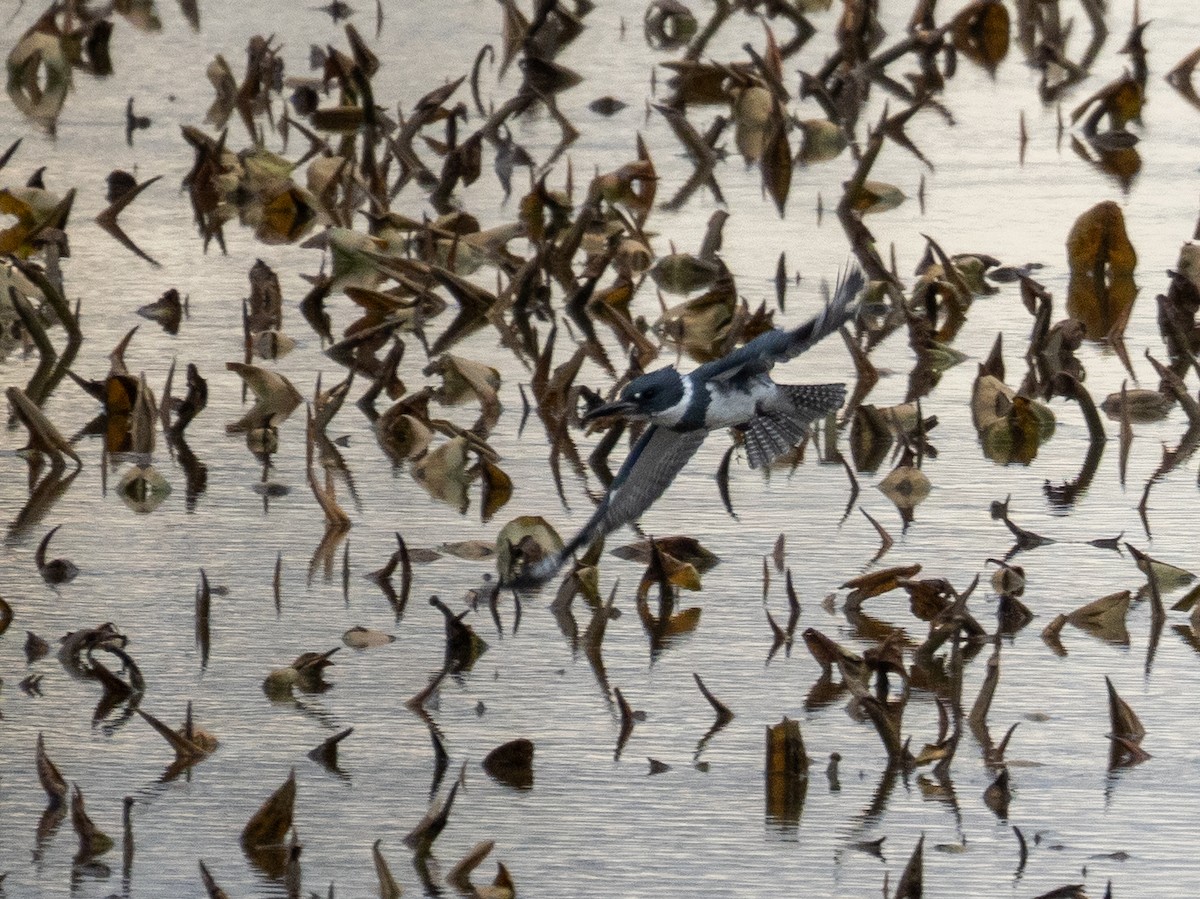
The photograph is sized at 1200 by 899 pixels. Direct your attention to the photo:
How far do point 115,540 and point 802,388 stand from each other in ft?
4.67

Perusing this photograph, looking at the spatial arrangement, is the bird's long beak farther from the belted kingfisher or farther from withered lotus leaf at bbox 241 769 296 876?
withered lotus leaf at bbox 241 769 296 876

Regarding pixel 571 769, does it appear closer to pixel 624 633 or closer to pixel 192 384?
pixel 624 633

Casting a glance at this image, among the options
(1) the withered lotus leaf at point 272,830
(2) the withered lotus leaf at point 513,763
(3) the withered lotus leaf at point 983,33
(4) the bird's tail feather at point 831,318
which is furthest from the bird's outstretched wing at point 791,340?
(3) the withered lotus leaf at point 983,33

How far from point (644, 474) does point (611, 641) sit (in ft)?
1.29

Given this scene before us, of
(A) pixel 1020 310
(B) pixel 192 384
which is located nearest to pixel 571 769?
(B) pixel 192 384

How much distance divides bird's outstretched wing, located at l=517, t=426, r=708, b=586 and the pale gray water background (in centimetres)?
20

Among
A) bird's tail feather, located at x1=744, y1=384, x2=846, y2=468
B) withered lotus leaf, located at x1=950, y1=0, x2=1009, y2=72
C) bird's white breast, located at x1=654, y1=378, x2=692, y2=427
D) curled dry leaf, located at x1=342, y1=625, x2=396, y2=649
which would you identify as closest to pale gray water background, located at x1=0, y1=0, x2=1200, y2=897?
curled dry leaf, located at x1=342, y1=625, x2=396, y2=649

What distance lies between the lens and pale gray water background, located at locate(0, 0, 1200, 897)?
3.96m

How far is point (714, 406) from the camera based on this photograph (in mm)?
5141

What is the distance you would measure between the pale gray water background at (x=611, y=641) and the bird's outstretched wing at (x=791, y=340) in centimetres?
39

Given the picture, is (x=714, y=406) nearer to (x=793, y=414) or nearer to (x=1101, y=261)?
(x=793, y=414)

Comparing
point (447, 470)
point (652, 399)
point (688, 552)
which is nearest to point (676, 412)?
point (652, 399)

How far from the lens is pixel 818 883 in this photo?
Answer: 3838mm

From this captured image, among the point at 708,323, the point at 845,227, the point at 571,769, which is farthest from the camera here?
A: the point at 845,227
